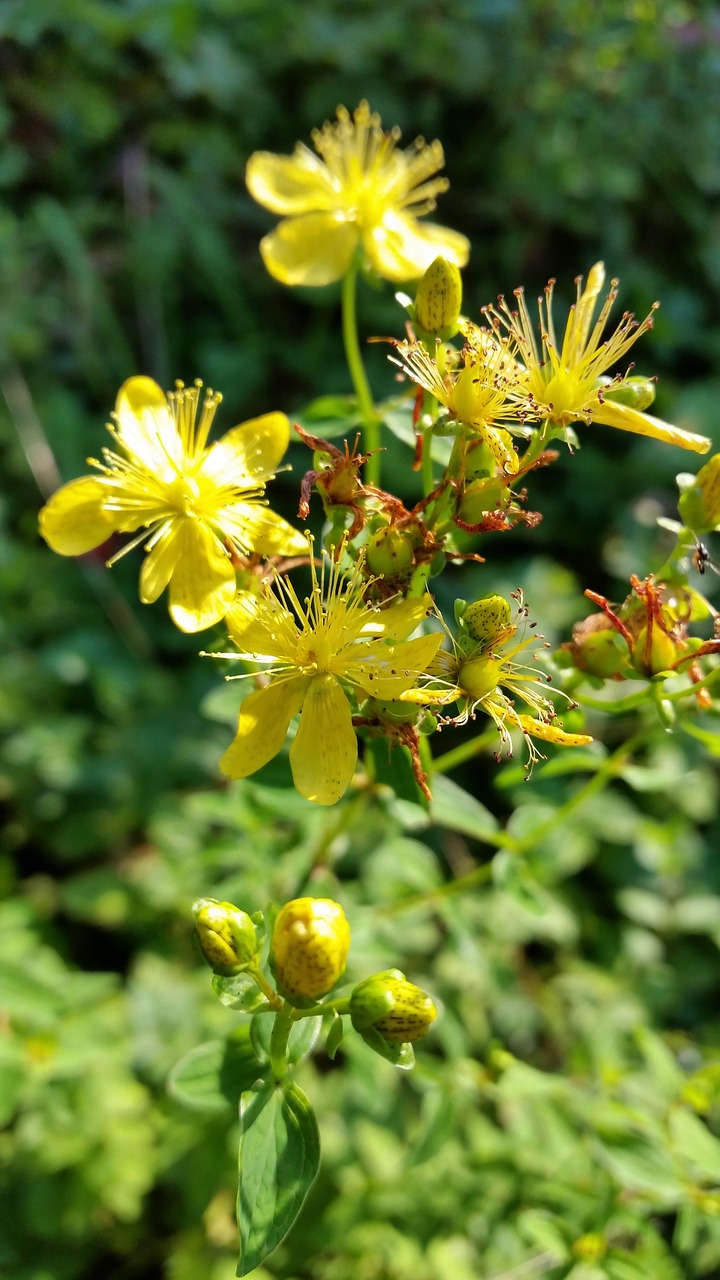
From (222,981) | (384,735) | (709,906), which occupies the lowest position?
(709,906)

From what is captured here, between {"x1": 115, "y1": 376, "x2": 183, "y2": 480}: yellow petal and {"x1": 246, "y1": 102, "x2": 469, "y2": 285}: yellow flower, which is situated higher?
{"x1": 246, "y1": 102, "x2": 469, "y2": 285}: yellow flower

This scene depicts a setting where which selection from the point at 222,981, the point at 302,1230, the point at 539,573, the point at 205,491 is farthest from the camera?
the point at 539,573

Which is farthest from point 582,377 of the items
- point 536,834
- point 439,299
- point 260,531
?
point 536,834

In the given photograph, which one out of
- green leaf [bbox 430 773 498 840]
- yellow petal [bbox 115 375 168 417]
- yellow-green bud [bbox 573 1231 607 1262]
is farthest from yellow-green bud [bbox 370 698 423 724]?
yellow-green bud [bbox 573 1231 607 1262]

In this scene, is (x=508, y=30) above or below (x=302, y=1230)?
above

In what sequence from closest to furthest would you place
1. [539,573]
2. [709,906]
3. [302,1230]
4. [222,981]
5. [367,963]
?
[222,981] < [367,963] < [302,1230] < [709,906] < [539,573]

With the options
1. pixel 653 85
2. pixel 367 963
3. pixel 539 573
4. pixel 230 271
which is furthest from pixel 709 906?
pixel 653 85

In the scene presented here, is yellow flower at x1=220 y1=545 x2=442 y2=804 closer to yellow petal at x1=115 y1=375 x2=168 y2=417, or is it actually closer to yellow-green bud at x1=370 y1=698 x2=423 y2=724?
yellow-green bud at x1=370 y1=698 x2=423 y2=724

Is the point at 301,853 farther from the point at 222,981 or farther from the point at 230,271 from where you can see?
the point at 230,271
